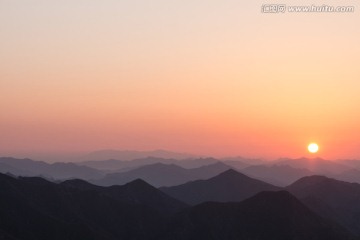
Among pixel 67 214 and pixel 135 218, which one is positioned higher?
pixel 67 214

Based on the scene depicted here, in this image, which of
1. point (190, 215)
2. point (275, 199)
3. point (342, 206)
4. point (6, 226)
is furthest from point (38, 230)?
point (342, 206)

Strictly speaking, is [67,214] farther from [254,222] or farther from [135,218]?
[254,222]

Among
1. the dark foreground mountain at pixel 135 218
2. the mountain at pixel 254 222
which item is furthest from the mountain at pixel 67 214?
the mountain at pixel 254 222

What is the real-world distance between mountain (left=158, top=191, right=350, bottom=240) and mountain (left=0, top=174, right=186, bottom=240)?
11292 mm

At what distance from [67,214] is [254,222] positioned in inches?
1820

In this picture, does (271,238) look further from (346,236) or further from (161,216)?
(161,216)

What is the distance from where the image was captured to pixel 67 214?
118 metres

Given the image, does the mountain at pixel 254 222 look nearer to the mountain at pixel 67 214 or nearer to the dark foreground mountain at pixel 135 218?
the dark foreground mountain at pixel 135 218

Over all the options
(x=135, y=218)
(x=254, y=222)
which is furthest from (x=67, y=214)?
(x=254, y=222)

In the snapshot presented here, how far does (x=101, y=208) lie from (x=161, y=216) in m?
16.7

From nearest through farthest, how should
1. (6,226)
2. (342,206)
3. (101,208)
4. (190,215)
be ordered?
1. (6,226)
2. (190,215)
3. (101,208)
4. (342,206)

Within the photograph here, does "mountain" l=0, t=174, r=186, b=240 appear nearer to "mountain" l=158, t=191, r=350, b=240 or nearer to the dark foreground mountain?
the dark foreground mountain

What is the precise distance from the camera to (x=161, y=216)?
131875 millimetres

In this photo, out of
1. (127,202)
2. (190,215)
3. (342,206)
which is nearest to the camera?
(190,215)
